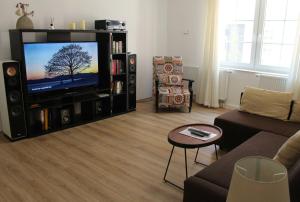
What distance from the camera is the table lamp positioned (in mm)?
934

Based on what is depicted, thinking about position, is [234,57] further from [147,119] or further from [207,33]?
[147,119]

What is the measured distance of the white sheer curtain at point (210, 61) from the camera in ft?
16.3

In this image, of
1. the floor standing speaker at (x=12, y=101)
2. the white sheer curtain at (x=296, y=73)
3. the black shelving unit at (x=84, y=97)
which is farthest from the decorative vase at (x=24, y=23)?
the white sheer curtain at (x=296, y=73)

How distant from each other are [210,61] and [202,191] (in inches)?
142

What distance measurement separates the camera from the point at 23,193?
2541 millimetres

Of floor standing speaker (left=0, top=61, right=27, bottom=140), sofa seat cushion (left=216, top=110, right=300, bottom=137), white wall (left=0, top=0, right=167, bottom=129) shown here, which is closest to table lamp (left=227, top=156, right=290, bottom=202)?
sofa seat cushion (left=216, top=110, right=300, bottom=137)

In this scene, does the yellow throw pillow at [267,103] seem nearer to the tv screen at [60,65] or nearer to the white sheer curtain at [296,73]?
the white sheer curtain at [296,73]

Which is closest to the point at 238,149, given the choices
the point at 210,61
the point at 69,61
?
the point at 69,61

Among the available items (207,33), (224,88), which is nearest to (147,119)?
(224,88)

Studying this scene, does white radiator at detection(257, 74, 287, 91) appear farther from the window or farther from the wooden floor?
the wooden floor

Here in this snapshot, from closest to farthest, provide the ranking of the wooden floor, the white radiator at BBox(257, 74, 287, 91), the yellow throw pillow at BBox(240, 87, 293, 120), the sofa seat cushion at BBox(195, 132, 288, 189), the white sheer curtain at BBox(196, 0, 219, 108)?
the sofa seat cushion at BBox(195, 132, 288, 189) < the wooden floor < the yellow throw pillow at BBox(240, 87, 293, 120) < the white radiator at BBox(257, 74, 287, 91) < the white sheer curtain at BBox(196, 0, 219, 108)

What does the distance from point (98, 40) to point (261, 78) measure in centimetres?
279

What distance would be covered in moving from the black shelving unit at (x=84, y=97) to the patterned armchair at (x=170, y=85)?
612mm

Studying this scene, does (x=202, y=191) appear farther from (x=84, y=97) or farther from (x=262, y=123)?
(x=84, y=97)
